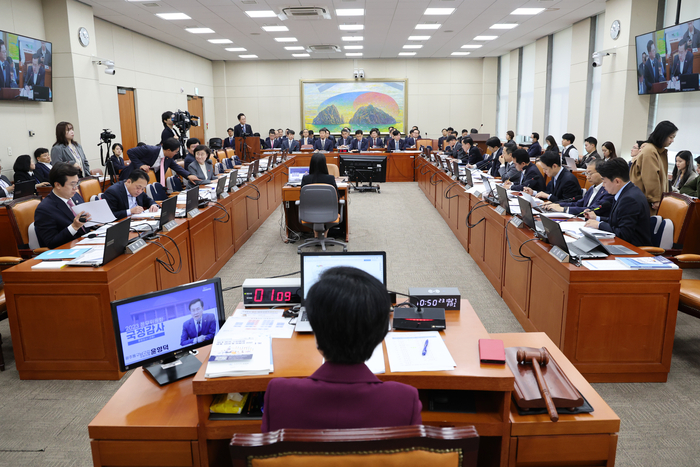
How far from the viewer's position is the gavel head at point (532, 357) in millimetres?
1856

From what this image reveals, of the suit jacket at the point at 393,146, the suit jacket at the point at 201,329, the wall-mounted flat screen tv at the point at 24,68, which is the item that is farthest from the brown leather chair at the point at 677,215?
the suit jacket at the point at 393,146

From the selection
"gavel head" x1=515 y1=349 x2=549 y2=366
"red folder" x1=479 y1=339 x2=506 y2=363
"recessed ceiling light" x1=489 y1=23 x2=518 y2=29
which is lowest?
"gavel head" x1=515 y1=349 x2=549 y2=366

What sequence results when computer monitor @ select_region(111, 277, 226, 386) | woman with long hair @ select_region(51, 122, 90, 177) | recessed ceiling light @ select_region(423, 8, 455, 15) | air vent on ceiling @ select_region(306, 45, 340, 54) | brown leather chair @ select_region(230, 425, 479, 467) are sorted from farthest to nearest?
1. air vent on ceiling @ select_region(306, 45, 340, 54)
2. recessed ceiling light @ select_region(423, 8, 455, 15)
3. woman with long hair @ select_region(51, 122, 90, 177)
4. computer monitor @ select_region(111, 277, 226, 386)
5. brown leather chair @ select_region(230, 425, 479, 467)

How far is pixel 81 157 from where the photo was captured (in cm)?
714

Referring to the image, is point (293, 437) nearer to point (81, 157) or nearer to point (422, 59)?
point (81, 157)

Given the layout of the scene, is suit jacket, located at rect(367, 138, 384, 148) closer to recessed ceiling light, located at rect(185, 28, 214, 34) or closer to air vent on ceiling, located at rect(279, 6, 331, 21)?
Result: air vent on ceiling, located at rect(279, 6, 331, 21)

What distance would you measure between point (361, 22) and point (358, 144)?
3.58 m

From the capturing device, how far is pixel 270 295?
2.28 m

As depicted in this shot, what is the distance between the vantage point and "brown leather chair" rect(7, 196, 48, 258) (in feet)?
12.8

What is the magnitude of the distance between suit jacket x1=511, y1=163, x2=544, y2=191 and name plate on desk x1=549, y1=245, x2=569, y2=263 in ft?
9.53

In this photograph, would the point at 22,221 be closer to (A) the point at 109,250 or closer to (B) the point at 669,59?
(A) the point at 109,250

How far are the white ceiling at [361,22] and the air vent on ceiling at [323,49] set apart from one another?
20.2 inches

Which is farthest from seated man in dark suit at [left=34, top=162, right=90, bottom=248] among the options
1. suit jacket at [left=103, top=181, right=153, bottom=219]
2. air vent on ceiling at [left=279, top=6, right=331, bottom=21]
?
air vent on ceiling at [left=279, top=6, right=331, bottom=21]

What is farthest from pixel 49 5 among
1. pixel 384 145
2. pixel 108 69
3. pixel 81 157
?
pixel 384 145
